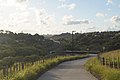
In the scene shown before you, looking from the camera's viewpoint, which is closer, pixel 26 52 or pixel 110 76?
pixel 110 76

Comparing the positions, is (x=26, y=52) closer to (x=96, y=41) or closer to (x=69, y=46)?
(x=69, y=46)

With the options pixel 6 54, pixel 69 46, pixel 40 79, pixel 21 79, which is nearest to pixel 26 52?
pixel 6 54

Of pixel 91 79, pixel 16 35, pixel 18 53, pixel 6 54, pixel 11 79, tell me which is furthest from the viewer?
pixel 16 35

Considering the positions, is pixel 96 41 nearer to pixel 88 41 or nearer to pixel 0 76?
pixel 88 41

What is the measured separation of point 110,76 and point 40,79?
6.37 m

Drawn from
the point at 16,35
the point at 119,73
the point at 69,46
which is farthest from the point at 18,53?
the point at 16,35

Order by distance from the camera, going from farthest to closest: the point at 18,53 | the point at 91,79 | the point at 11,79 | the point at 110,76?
the point at 18,53, the point at 91,79, the point at 110,76, the point at 11,79

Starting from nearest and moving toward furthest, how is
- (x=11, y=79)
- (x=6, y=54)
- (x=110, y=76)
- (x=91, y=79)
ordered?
(x=11, y=79)
(x=110, y=76)
(x=91, y=79)
(x=6, y=54)

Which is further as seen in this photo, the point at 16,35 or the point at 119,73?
the point at 16,35

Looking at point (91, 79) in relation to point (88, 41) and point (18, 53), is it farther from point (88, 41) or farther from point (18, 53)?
point (88, 41)

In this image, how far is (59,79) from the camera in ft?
77.9

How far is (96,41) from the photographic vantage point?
16150 centimetres

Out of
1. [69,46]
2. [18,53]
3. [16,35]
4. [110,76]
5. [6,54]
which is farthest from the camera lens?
[16,35]

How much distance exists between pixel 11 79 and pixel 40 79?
6295 millimetres
